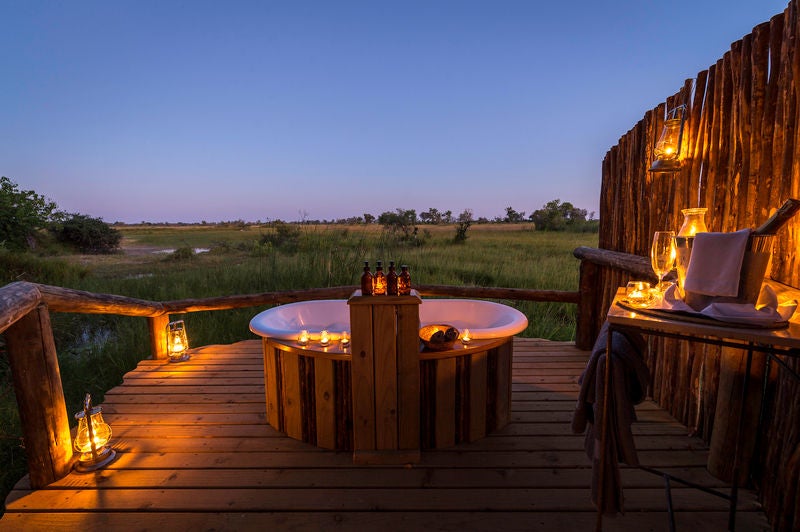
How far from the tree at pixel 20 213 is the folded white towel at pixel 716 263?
13.0 metres

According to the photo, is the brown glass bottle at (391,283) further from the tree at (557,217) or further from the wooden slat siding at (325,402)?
the tree at (557,217)

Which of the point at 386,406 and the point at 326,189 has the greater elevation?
the point at 326,189

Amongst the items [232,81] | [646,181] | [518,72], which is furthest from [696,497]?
[232,81]

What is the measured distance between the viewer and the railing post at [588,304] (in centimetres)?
362

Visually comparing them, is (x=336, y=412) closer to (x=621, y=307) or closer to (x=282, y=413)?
(x=282, y=413)

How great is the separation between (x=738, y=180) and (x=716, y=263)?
969 mm

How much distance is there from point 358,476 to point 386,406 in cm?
35

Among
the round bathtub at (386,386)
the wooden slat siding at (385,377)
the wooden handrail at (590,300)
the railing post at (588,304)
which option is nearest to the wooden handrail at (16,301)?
the round bathtub at (386,386)

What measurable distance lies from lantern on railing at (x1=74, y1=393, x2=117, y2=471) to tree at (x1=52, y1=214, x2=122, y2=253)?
16.4m

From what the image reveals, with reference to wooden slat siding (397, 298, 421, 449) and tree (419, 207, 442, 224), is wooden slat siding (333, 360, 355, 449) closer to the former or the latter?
wooden slat siding (397, 298, 421, 449)

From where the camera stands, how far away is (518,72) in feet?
21.2

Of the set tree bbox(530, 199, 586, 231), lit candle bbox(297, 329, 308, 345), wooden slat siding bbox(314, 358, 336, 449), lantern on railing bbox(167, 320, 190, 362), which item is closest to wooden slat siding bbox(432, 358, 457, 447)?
wooden slat siding bbox(314, 358, 336, 449)

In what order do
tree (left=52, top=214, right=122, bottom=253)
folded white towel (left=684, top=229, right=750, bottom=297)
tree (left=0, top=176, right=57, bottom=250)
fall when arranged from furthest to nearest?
tree (left=52, top=214, right=122, bottom=253)
tree (left=0, top=176, right=57, bottom=250)
folded white towel (left=684, top=229, right=750, bottom=297)

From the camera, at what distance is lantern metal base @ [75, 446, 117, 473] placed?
192cm
